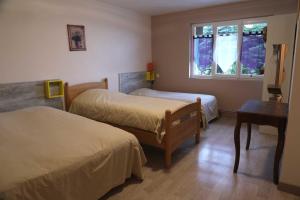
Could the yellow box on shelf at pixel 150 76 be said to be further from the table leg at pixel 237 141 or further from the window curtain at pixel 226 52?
the table leg at pixel 237 141

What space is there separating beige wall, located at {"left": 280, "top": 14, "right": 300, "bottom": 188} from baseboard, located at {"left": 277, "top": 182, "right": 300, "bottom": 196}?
0.03 meters

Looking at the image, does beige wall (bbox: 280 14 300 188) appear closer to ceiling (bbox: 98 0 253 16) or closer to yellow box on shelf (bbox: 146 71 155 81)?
ceiling (bbox: 98 0 253 16)

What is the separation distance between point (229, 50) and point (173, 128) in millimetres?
2741

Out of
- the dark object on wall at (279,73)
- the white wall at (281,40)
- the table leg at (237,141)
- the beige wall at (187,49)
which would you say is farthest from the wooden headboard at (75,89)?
the white wall at (281,40)

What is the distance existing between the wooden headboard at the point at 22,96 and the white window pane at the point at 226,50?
3.47 metres

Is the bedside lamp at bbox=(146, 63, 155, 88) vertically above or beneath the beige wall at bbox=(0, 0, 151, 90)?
beneath

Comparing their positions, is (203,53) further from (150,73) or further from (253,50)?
(150,73)

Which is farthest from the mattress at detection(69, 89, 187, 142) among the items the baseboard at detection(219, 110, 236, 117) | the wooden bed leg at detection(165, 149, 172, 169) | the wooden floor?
the baseboard at detection(219, 110, 236, 117)

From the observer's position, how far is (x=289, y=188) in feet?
6.74

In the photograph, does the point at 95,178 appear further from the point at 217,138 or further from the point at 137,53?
the point at 137,53

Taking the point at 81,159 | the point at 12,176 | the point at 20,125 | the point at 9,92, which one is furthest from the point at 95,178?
the point at 9,92

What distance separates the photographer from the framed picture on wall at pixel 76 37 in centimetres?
341

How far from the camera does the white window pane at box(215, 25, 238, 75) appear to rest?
172 inches

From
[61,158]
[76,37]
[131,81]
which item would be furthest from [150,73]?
[61,158]
